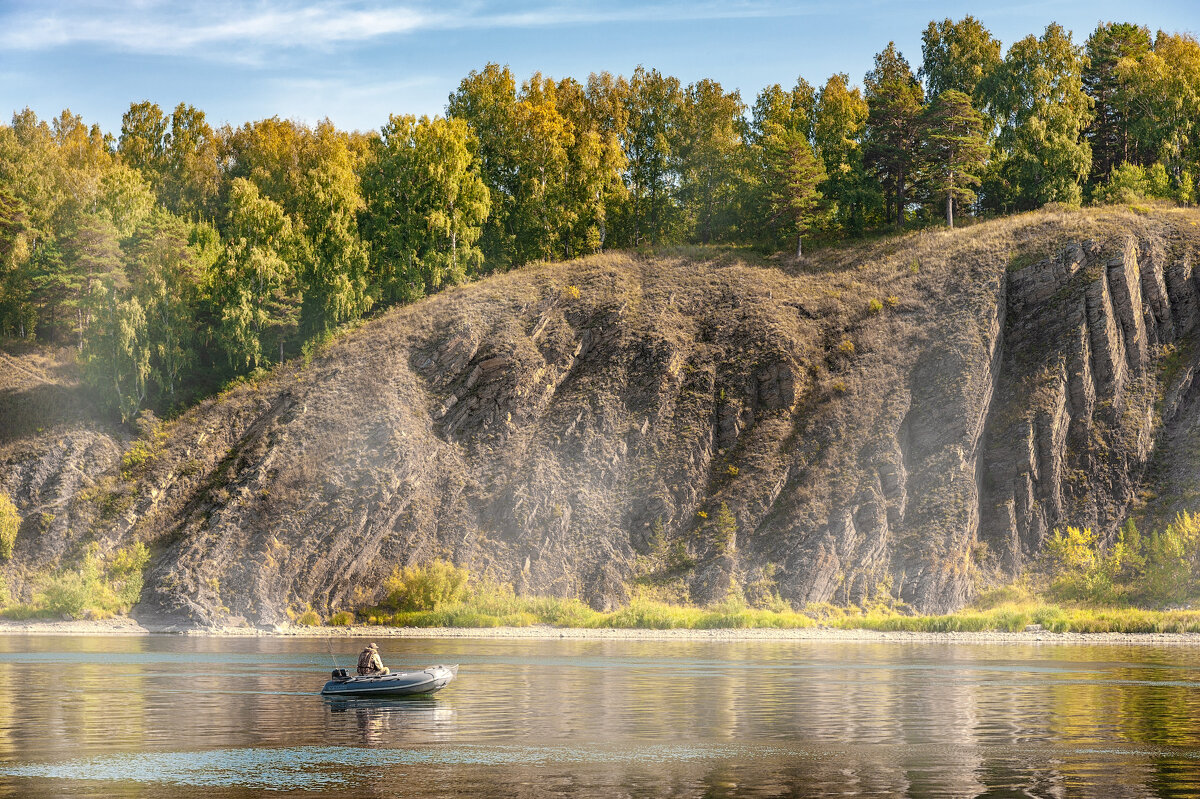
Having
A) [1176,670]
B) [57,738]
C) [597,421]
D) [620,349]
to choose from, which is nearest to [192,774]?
[57,738]

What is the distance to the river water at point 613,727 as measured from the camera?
25.9 metres

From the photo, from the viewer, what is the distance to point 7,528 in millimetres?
77062

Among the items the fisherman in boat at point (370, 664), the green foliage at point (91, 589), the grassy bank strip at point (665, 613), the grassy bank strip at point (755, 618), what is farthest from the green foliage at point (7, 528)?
the fisherman in boat at point (370, 664)

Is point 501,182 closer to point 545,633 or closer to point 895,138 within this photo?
point 895,138

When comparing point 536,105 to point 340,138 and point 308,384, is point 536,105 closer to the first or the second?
point 340,138

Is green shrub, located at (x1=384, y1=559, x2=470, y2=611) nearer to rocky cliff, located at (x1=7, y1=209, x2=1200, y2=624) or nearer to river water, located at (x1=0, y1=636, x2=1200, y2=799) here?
rocky cliff, located at (x1=7, y1=209, x2=1200, y2=624)

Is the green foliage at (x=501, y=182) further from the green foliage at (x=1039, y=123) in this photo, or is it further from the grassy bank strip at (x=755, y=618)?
the grassy bank strip at (x=755, y=618)

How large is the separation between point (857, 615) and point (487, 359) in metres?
36.4

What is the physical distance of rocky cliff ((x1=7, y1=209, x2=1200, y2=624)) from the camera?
77625mm

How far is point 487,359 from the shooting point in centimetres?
9062

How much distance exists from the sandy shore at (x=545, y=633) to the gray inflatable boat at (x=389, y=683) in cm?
2918

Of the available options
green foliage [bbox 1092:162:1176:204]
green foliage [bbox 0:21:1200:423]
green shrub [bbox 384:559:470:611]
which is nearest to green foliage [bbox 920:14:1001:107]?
green foliage [bbox 0:21:1200:423]

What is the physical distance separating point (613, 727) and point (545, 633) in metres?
39.4

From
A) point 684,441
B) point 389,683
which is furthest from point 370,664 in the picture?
point 684,441
